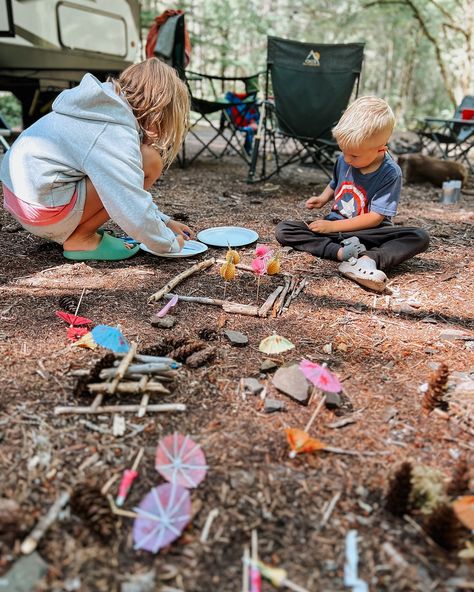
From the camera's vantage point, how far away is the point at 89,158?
2463 millimetres

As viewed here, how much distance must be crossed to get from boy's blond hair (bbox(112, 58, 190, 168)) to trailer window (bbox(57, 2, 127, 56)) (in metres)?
4.51

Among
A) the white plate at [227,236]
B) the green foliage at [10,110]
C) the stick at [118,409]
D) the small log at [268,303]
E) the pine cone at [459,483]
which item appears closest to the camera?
the pine cone at [459,483]

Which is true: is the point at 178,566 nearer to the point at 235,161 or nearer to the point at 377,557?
the point at 377,557

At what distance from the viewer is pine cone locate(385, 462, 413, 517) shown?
127 cm

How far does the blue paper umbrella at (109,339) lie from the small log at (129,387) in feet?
0.43

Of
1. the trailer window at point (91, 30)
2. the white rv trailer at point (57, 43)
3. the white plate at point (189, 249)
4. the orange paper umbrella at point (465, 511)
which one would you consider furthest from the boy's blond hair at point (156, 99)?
the trailer window at point (91, 30)

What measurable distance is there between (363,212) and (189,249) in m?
1.09

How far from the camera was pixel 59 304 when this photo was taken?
7.62ft

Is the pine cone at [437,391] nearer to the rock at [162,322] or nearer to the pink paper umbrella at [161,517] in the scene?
the pink paper umbrella at [161,517]

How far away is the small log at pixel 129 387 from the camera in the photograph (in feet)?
5.38

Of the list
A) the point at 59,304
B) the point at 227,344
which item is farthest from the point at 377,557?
the point at 59,304

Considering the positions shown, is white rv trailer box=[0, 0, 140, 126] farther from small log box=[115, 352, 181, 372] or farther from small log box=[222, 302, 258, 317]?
small log box=[115, 352, 181, 372]

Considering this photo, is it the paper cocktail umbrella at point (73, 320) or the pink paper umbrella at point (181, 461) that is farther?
the paper cocktail umbrella at point (73, 320)

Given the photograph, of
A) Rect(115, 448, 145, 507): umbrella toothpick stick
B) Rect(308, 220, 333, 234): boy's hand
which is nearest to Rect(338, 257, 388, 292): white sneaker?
Rect(308, 220, 333, 234): boy's hand
